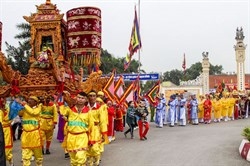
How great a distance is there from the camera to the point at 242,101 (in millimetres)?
23156

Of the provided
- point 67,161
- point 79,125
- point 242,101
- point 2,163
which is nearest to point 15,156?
point 67,161

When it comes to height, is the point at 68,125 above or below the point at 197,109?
above

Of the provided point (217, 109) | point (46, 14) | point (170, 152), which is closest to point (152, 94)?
point (217, 109)

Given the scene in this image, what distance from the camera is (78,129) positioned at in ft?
24.7

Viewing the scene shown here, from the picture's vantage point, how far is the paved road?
9766mm

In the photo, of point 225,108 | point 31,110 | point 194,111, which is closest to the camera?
point 31,110

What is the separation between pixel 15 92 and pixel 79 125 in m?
1.87

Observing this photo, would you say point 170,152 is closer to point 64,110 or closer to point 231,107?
point 64,110

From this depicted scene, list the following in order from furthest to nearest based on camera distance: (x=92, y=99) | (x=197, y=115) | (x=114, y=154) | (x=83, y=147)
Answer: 1. (x=197, y=115)
2. (x=114, y=154)
3. (x=92, y=99)
4. (x=83, y=147)

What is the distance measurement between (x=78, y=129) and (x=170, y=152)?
429 cm

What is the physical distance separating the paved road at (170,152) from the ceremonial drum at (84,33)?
8.63ft

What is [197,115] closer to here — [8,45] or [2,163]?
[8,45]

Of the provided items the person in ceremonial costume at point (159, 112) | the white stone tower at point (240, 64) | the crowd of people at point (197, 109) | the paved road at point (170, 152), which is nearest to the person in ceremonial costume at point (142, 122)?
the paved road at point (170, 152)

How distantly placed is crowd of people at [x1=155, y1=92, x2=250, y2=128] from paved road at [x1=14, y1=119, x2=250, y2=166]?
4433 mm
